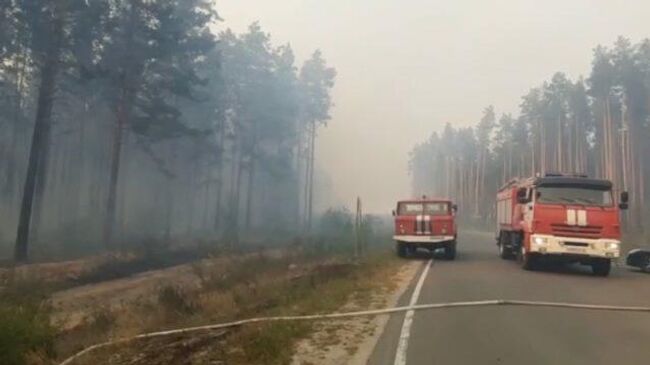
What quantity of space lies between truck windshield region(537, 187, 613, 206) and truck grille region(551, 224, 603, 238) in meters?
0.76

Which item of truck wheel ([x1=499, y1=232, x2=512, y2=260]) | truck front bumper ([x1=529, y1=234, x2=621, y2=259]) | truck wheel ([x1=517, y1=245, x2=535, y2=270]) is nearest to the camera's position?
truck front bumper ([x1=529, y1=234, x2=621, y2=259])

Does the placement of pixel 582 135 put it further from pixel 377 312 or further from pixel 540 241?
pixel 377 312

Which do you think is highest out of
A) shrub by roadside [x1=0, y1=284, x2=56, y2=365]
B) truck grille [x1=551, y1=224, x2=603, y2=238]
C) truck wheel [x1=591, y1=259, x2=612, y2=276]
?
truck grille [x1=551, y1=224, x2=603, y2=238]

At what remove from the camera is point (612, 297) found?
14.3m

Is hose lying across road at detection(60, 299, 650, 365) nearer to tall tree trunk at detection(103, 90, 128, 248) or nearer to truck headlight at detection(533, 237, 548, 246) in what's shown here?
truck headlight at detection(533, 237, 548, 246)

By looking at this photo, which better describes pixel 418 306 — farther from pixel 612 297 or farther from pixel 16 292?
pixel 16 292

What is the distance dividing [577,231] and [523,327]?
9266mm

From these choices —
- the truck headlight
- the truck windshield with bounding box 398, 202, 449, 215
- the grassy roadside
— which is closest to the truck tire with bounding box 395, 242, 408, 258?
the truck windshield with bounding box 398, 202, 449, 215

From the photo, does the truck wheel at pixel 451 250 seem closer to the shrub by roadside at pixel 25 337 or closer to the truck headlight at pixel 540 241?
the truck headlight at pixel 540 241

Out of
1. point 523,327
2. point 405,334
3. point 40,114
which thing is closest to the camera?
point 405,334

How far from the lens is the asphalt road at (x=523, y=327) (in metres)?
8.14

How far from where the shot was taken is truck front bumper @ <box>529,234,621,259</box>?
18203mm

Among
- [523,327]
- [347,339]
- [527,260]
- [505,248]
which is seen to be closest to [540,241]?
[527,260]

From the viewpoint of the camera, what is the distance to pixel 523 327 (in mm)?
10203
